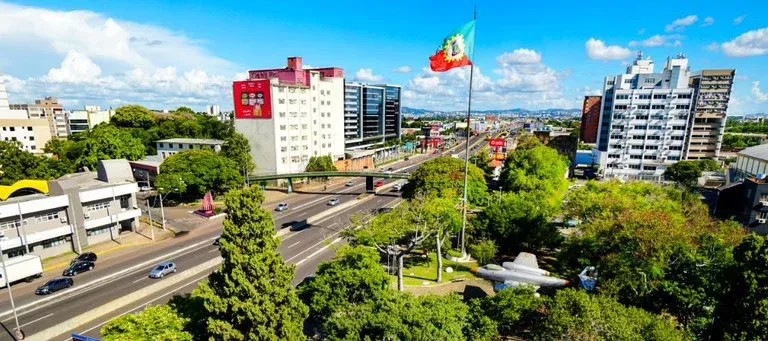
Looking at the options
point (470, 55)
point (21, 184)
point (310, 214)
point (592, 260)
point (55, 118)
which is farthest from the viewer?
point (55, 118)

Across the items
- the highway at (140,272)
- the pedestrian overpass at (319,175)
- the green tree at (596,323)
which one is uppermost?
the green tree at (596,323)

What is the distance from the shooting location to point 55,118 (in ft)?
538

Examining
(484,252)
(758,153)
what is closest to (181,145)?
(484,252)

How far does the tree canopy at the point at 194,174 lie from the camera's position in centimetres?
6831

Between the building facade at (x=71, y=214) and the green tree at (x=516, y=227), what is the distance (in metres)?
53.1

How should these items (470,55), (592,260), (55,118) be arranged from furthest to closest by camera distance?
1. (55,118)
2. (592,260)
3. (470,55)

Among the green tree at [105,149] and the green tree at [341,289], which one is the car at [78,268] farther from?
the green tree at [105,149]

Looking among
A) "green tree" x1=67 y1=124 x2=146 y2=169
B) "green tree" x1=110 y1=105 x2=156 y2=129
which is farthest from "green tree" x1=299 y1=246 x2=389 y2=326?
"green tree" x1=110 y1=105 x2=156 y2=129

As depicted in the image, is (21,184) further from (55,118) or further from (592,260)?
(55,118)

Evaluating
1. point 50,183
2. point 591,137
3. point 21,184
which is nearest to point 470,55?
point 50,183

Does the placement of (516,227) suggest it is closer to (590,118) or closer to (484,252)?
(484,252)

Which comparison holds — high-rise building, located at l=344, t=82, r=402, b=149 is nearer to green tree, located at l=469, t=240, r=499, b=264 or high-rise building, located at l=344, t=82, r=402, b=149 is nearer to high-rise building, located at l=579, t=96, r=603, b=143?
high-rise building, located at l=579, t=96, r=603, b=143

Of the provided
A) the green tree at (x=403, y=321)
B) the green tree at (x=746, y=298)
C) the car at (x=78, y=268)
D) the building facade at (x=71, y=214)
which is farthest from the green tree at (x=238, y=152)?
the green tree at (x=746, y=298)

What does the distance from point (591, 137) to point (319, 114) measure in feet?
427
